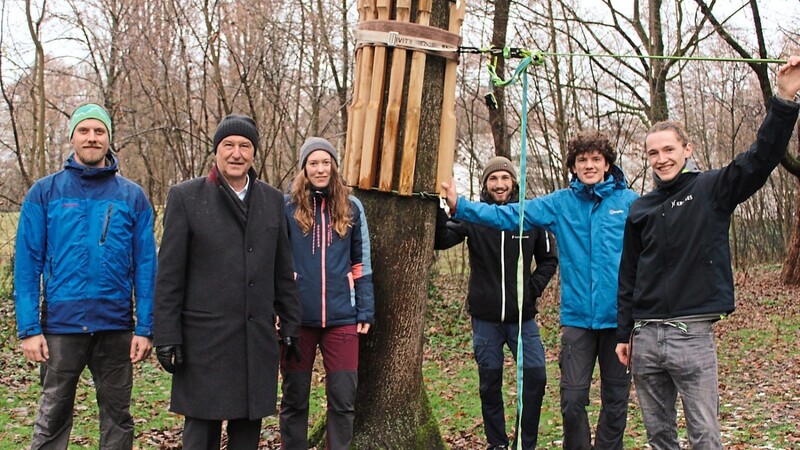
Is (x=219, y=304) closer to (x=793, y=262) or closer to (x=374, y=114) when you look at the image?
(x=374, y=114)

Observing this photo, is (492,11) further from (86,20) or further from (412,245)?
(412,245)

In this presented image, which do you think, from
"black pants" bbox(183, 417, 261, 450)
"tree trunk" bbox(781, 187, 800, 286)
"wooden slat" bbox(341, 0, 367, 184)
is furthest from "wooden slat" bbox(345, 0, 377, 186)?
"tree trunk" bbox(781, 187, 800, 286)

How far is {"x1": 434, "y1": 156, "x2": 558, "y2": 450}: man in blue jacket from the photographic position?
488cm

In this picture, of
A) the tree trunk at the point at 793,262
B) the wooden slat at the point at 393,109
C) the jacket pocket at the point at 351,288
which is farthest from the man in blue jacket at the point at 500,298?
the tree trunk at the point at 793,262

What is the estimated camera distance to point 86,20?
12.7 metres

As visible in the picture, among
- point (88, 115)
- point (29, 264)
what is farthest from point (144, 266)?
point (88, 115)

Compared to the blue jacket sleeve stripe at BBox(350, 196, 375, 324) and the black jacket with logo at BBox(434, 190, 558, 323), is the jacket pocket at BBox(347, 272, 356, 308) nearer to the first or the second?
the blue jacket sleeve stripe at BBox(350, 196, 375, 324)

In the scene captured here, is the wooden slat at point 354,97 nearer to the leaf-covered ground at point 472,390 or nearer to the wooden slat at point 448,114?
the wooden slat at point 448,114

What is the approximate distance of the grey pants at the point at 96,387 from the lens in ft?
13.0

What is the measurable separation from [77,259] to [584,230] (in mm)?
2931

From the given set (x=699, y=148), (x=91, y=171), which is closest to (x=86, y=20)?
(x=91, y=171)

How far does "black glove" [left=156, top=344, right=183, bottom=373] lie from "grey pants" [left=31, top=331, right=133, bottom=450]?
605 millimetres

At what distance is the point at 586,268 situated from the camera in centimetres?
444

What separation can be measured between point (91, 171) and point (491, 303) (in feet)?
8.69
